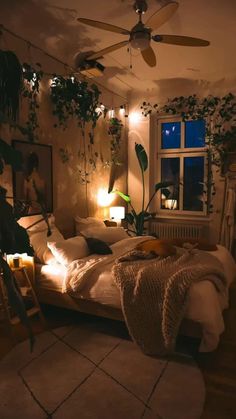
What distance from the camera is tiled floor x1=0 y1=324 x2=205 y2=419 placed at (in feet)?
5.79

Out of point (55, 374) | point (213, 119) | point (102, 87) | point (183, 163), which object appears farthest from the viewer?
point (183, 163)

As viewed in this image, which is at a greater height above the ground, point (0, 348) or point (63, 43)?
point (63, 43)

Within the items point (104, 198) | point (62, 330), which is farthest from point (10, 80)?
point (104, 198)

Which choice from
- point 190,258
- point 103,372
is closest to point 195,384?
point 103,372

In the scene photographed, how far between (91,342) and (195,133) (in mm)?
4027

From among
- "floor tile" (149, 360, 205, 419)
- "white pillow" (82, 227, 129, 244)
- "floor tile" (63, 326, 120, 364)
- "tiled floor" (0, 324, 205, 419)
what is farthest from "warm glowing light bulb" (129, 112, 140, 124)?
"floor tile" (149, 360, 205, 419)

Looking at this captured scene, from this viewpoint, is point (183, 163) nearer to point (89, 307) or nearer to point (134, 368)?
point (89, 307)

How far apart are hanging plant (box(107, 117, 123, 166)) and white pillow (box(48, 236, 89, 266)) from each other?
2372 mm

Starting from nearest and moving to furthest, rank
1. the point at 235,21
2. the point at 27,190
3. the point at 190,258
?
the point at 190,258 → the point at 235,21 → the point at 27,190

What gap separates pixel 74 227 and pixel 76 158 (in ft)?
3.28

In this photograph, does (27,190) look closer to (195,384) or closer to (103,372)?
(103,372)

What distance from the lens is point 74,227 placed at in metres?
4.12

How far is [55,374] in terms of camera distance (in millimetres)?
2094

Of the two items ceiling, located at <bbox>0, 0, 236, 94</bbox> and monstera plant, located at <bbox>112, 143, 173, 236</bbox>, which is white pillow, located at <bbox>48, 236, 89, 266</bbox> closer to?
monstera plant, located at <bbox>112, 143, 173, 236</bbox>
